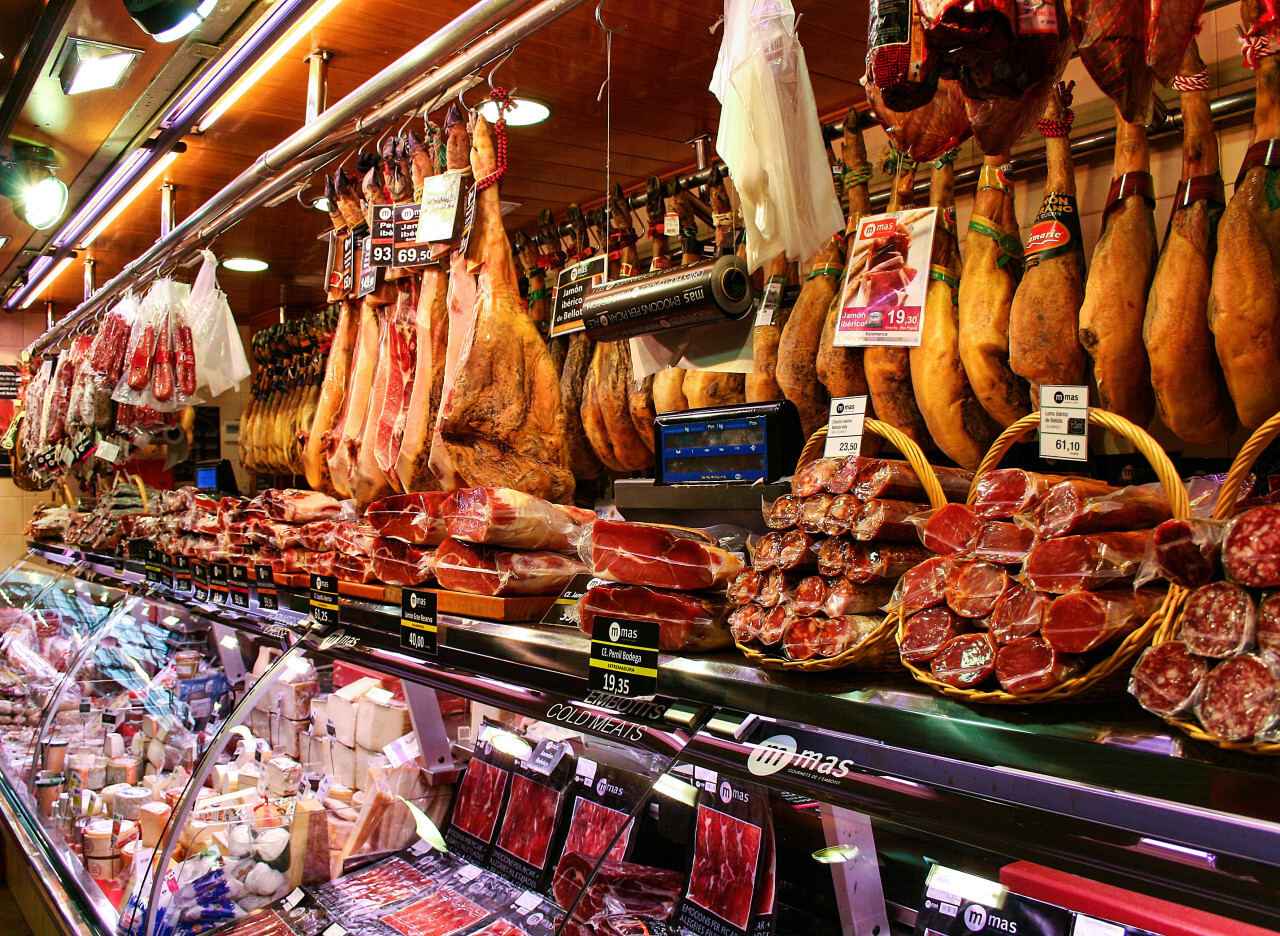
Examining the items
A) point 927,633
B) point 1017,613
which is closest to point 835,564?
point 927,633

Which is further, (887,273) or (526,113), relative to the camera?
(526,113)

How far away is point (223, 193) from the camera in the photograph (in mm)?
3844

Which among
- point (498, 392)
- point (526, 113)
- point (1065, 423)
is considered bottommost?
point (1065, 423)

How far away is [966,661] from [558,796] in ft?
5.27

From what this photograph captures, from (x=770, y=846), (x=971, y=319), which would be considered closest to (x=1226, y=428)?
(x=971, y=319)

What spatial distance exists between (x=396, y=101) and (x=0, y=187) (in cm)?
328

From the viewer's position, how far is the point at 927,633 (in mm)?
1261

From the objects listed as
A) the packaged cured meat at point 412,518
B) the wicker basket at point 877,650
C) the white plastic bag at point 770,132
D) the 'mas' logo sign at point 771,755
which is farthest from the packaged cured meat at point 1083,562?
the packaged cured meat at point 412,518

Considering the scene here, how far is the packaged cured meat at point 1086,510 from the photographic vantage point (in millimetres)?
1180

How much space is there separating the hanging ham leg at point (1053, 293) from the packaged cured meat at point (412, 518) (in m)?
1.50

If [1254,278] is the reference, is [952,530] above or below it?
below

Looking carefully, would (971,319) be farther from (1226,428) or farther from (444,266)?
(444,266)

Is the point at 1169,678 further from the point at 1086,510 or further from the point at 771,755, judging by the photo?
the point at 771,755

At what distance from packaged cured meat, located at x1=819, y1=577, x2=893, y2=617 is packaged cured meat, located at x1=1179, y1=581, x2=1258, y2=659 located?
0.50 meters
